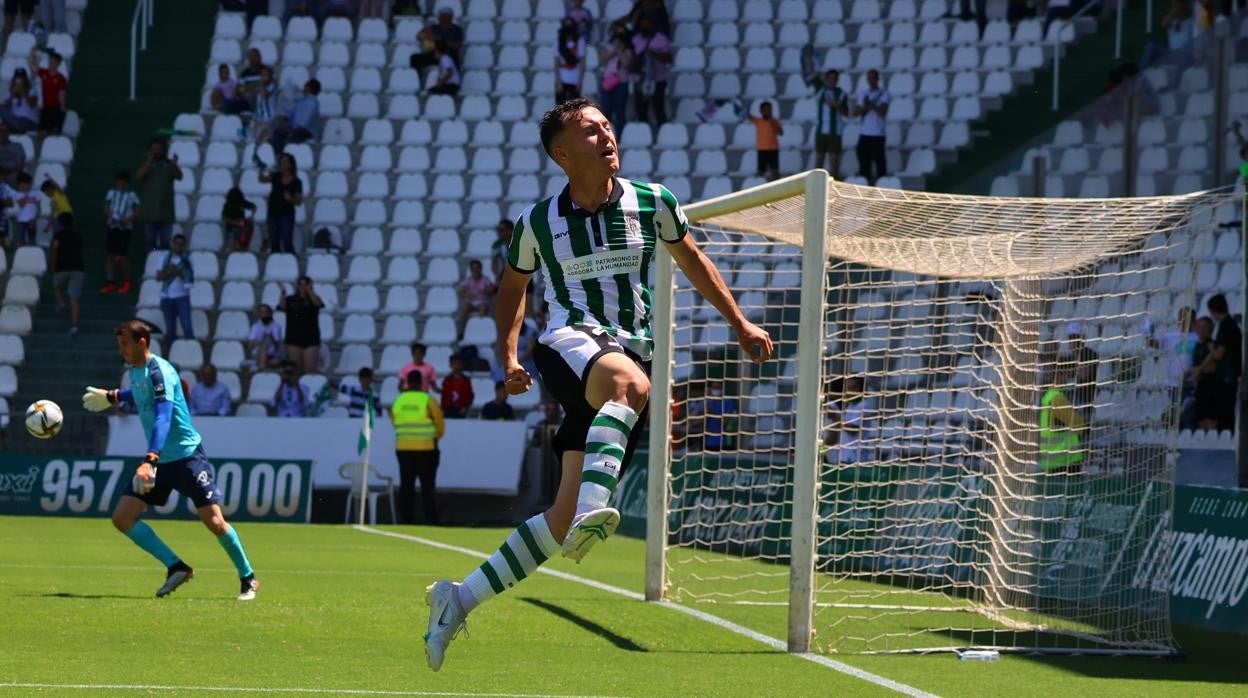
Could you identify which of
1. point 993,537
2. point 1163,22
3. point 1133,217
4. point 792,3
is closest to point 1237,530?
point 993,537

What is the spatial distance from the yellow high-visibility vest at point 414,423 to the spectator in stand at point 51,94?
994 cm

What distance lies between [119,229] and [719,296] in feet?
70.5

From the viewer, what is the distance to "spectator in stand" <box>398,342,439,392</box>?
76.5 ft

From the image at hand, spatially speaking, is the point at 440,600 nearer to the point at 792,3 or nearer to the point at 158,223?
the point at 158,223

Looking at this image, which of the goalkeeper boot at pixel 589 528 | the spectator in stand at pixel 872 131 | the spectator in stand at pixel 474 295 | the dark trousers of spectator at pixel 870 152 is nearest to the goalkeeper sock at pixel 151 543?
the goalkeeper boot at pixel 589 528

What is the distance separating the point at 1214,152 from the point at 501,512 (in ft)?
35.1

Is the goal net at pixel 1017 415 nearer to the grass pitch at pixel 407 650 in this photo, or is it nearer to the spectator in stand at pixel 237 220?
the grass pitch at pixel 407 650

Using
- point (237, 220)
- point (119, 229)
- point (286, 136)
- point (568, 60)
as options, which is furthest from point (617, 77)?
point (119, 229)

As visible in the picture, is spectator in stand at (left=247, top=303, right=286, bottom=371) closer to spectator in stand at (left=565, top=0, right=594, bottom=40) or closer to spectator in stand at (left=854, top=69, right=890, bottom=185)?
spectator in stand at (left=565, top=0, right=594, bottom=40)

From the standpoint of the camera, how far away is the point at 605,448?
6.86m

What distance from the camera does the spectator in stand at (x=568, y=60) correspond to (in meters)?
28.5

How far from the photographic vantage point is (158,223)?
27641 mm

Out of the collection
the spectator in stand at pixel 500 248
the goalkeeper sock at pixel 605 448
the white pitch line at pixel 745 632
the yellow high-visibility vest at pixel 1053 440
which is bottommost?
the white pitch line at pixel 745 632

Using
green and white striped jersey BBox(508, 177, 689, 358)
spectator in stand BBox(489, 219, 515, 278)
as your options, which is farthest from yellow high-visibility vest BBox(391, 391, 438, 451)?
green and white striped jersey BBox(508, 177, 689, 358)
